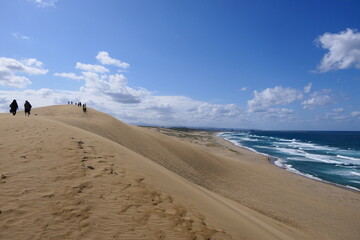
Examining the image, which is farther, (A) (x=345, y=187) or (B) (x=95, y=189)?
(A) (x=345, y=187)

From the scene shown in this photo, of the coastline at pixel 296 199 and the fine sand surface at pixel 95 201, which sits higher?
the fine sand surface at pixel 95 201

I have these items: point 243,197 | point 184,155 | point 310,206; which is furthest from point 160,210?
point 184,155

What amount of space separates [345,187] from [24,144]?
30.4 meters

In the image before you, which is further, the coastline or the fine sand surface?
the coastline

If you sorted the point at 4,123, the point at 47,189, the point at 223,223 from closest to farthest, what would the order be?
1. the point at 47,189
2. the point at 223,223
3. the point at 4,123

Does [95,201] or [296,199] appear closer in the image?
[95,201]

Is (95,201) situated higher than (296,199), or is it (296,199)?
(95,201)

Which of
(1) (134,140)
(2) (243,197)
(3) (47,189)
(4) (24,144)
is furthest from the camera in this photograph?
(1) (134,140)

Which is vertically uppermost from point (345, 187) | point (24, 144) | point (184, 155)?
point (24, 144)

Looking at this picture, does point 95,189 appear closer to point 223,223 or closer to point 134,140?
point 223,223

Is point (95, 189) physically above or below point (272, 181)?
above

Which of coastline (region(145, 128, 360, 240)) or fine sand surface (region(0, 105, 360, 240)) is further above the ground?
fine sand surface (region(0, 105, 360, 240))

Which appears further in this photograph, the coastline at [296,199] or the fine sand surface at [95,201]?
the coastline at [296,199]

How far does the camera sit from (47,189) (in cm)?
623
